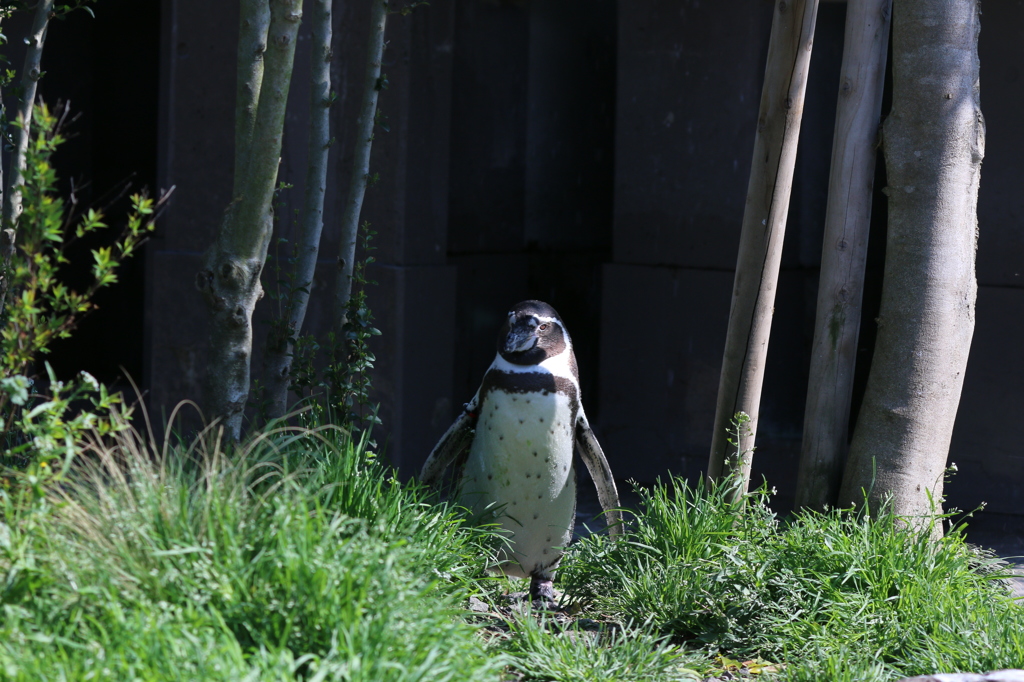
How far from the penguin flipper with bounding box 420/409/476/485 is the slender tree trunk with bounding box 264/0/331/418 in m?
0.72

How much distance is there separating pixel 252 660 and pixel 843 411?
262cm

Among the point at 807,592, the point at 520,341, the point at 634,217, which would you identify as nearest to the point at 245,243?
the point at 520,341

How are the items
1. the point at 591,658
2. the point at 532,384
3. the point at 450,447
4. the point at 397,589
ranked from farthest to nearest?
1. the point at 450,447
2. the point at 532,384
3. the point at 591,658
4. the point at 397,589

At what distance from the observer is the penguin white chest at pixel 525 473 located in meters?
3.59

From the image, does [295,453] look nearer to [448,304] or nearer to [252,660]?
[252,660]

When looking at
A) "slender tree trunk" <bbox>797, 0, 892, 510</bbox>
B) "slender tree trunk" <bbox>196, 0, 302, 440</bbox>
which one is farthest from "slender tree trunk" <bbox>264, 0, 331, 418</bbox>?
"slender tree trunk" <bbox>797, 0, 892, 510</bbox>

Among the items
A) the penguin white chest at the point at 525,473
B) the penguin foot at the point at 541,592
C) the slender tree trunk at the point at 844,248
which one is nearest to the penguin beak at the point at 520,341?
the penguin white chest at the point at 525,473

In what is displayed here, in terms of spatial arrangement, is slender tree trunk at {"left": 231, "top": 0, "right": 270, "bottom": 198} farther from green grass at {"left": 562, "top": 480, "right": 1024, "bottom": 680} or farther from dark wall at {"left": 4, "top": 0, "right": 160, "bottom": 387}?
dark wall at {"left": 4, "top": 0, "right": 160, "bottom": 387}

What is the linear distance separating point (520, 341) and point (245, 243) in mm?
988

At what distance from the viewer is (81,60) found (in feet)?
24.9

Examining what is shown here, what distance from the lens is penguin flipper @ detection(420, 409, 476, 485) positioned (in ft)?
12.5

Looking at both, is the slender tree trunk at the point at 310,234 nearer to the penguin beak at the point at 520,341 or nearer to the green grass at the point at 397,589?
the green grass at the point at 397,589

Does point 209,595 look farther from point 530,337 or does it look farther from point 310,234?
point 310,234

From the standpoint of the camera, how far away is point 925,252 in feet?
12.8
